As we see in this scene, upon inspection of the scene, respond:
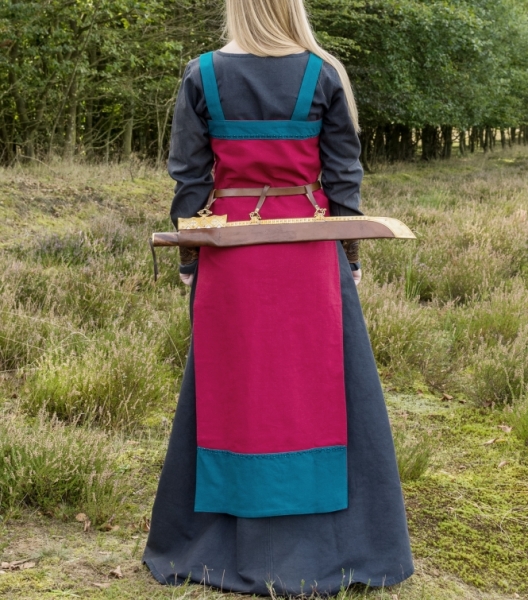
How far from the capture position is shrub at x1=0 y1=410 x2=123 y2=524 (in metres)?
3.03

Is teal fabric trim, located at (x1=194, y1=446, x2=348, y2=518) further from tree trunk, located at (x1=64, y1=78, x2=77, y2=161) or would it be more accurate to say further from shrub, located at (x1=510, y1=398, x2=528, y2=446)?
tree trunk, located at (x1=64, y1=78, x2=77, y2=161)

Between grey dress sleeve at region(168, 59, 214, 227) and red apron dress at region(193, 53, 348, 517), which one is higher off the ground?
grey dress sleeve at region(168, 59, 214, 227)

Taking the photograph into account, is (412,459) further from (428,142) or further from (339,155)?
(428,142)

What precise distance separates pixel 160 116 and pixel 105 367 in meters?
13.5

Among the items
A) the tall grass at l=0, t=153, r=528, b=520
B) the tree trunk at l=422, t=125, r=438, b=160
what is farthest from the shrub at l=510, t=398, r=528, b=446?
the tree trunk at l=422, t=125, r=438, b=160

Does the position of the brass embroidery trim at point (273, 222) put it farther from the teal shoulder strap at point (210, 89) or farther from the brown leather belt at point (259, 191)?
the teal shoulder strap at point (210, 89)

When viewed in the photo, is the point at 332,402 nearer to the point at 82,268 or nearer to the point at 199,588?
the point at 199,588

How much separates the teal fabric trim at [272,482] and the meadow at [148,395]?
0.30 metres

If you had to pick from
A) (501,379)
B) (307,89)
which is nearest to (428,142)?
(501,379)

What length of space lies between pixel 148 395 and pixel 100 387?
292 millimetres

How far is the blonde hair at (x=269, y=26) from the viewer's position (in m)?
2.48

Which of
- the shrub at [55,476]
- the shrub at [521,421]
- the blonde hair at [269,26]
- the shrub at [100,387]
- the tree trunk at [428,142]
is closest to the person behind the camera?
the blonde hair at [269,26]

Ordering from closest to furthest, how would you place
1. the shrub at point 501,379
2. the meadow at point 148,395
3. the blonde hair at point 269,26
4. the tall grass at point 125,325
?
1. the blonde hair at point 269,26
2. the meadow at point 148,395
3. the tall grass at point 125,325
4. the shrub at point 501,379

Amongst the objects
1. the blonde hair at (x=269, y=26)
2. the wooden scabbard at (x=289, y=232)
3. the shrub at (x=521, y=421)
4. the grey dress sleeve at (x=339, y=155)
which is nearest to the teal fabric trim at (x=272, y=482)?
the wooden scabbard at (x=289, y=232)
